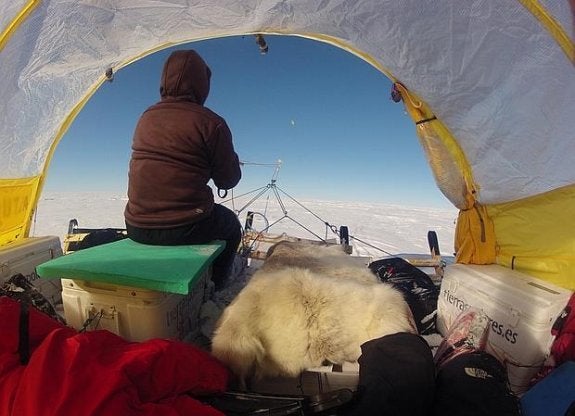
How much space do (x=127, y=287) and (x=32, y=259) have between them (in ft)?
3.98

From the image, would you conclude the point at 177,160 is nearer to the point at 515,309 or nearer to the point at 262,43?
the point at 262,43

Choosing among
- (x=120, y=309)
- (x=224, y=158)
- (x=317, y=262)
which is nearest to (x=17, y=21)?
(x=224, y=158)

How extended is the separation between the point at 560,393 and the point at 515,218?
46.6 inches

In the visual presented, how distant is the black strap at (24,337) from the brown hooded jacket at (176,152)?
96 centimetres

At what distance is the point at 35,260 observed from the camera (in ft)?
7.31

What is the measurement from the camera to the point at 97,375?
0.85 m

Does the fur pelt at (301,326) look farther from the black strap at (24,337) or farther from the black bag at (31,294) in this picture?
the black bag at (31,294)

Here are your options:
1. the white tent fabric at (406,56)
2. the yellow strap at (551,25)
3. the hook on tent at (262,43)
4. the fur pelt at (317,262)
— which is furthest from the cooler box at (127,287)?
the yellow strap at (551,25)

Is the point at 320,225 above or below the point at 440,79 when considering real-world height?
below

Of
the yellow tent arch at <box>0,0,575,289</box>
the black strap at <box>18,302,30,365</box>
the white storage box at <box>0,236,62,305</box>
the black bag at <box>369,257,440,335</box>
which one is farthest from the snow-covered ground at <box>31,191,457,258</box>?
the black strap at <box>18,302,30,365</box>

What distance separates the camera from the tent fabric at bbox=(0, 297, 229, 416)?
30.6 inches

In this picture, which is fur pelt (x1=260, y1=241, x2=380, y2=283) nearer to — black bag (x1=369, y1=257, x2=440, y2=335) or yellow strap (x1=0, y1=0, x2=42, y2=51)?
black bag (x1=369, y1=257, x2=440, y2=335)

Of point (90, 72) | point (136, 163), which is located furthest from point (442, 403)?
point (90, 72)

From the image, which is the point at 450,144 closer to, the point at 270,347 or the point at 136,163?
the point at 270,347
